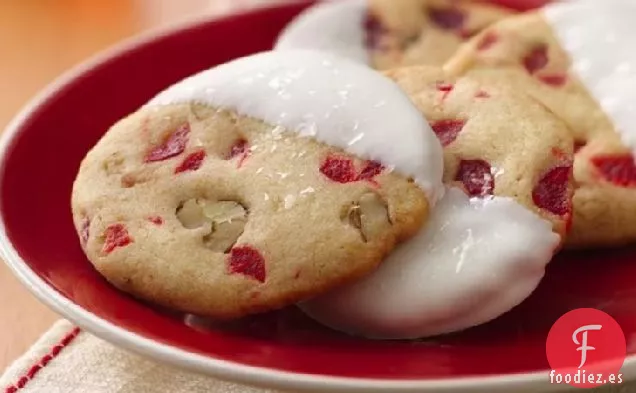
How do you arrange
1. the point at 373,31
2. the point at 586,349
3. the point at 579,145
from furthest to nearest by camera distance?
1. the point at 373,31
2. the point at 579,145
3. the point at 586,349

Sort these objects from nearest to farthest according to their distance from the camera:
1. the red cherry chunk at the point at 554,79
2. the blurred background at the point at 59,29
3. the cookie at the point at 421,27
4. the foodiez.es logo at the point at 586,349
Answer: the foodiez.es logo at the point at 586,349 → the red cherry chunk at the point at 554,79 → the cookie at the point at 421,27 → the blurred background at the point at 59,29

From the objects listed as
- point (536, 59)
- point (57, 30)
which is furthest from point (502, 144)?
point (57, 30)

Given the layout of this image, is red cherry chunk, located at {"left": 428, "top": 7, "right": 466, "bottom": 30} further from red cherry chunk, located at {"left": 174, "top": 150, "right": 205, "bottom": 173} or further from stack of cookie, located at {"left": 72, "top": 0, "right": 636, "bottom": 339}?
red cherry chunk, located at {"left": 174, "top": 150, "right": 205, "bottom": 173}

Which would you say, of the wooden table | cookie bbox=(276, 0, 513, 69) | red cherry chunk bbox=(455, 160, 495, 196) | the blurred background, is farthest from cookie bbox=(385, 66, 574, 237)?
the wooden table

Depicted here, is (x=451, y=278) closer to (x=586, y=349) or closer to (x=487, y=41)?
(x=586, y=349)

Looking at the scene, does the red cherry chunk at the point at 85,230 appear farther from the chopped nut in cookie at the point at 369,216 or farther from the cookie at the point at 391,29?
the cookie at the point at 391,29

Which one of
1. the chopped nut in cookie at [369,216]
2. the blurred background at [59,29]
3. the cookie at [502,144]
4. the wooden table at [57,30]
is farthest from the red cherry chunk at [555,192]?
the wooden table at [57,30]
